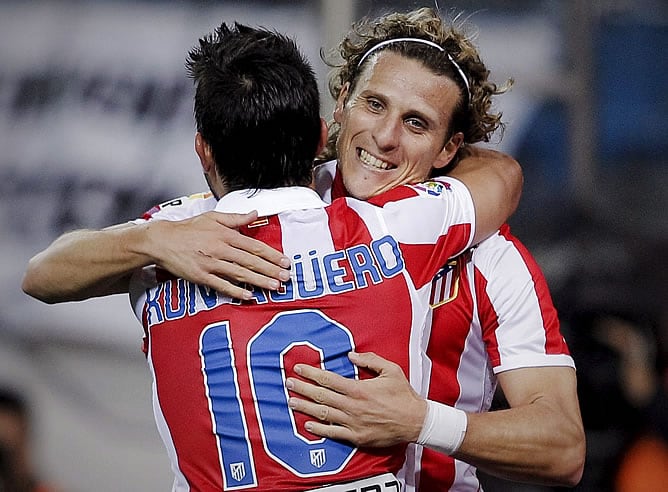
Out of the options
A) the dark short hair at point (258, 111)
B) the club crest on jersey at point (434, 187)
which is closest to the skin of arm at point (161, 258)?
the dark short hair at point (258, 111)

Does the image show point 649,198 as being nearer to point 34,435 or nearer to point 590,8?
point 590,8

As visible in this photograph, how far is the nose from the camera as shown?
2289 mm

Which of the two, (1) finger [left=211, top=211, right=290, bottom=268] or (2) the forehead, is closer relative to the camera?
(1) finger [left=211, top=211, right=290, bottom=268]

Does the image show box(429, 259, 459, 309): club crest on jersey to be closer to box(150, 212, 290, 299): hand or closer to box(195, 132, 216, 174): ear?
box(150, 212, 290, 299): hand

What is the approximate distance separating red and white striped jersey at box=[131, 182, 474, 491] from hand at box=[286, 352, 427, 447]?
0.02m

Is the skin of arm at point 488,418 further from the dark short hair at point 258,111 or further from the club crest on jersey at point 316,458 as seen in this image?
the dark short hair at point 258,111

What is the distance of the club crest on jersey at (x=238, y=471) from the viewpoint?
6.29ft

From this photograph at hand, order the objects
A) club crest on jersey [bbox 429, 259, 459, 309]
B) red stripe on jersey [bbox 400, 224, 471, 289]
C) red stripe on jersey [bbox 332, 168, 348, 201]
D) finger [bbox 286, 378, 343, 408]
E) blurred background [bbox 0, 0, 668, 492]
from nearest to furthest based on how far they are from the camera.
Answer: finger [bbox 286, 378, 343, 408]
red stripe on jersey [bbox 400, 224, 471, 289]
club crest on jersey [bbox 429, 259, 459, 309]
red stripe on jersey [bbox 332, 168, 348, 201]
blurred background [bbox 0, 0, 668, 492]

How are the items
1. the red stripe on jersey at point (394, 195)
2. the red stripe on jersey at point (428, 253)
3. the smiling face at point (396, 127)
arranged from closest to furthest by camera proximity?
the red stripe on jersey at point (428, 253)
the red stripe on jersey at point (394, 195)
the smiling face at point (396, 127)

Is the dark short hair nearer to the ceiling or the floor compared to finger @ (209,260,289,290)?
nearer to the ceiling

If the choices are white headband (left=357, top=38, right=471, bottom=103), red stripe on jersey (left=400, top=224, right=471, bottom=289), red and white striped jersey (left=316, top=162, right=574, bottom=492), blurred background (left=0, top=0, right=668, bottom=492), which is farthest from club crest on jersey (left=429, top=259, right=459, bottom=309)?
blurred background (left=0, top=0, right=668, bottom=492)

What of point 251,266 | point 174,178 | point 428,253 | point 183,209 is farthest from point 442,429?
point 174,178

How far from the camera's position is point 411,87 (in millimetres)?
2322

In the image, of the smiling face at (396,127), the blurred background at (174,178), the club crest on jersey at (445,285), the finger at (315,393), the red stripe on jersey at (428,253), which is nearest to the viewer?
the finger at (315,393)
